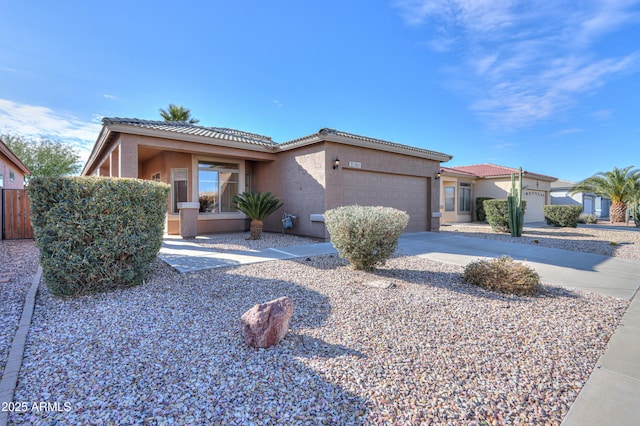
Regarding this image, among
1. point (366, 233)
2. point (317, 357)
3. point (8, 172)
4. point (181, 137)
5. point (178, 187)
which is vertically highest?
point (181, 137)

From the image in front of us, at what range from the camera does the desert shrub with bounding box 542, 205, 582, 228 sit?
1591 cm

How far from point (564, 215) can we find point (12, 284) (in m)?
22.1

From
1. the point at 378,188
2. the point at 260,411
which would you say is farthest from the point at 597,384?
the point at 378,188

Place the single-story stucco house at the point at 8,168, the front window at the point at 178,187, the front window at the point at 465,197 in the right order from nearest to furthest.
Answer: the front window at the point at 178,187
the single-story stucco house at the point at 8,168
the front window at the point at 465,197

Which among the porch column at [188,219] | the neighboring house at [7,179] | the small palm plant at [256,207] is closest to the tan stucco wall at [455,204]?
the small palm plant at [256,207]

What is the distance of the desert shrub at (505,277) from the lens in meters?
4.89

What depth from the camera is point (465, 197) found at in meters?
21.1

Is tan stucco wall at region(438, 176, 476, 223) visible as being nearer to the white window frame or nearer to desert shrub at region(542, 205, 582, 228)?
desert shrub at region(542, 205, 582, 228)

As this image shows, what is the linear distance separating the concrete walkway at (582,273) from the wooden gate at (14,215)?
641cm

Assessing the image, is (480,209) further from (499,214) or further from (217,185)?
(217,185)

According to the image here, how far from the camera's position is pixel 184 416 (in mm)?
1999

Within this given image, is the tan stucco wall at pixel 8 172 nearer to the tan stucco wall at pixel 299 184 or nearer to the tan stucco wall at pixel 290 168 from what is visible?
the tan stucco wall at pixel 290 168

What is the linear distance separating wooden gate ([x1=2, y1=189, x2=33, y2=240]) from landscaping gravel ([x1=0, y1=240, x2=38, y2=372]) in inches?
77.1

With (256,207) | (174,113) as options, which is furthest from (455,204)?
(174,113)
